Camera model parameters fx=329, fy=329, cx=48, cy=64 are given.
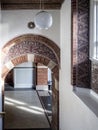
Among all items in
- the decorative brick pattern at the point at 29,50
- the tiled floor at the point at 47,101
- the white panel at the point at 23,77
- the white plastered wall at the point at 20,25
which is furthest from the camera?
the white panel at the point at 23,77

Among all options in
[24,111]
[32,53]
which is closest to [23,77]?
[24,111]

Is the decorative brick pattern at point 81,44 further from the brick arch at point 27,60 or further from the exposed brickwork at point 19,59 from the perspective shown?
the exposed brickwork at point 19,59

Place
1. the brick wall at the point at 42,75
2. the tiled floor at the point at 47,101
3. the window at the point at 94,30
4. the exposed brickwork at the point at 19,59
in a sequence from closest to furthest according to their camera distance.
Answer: the window at the point at 94,30 < the exposed brickwork at the point at 19,59 < the tiled floor at the point at 47,101 < the brick wall at the point at 42,75

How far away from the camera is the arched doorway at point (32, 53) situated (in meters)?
6.96

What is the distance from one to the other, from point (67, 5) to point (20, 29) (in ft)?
4.65

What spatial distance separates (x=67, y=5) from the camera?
5918 mm

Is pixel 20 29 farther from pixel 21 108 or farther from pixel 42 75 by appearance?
pixel 42 75

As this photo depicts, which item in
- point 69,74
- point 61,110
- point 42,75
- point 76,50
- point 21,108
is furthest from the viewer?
point 42,75

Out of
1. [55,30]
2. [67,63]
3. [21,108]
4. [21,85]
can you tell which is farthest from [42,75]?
[67,63]

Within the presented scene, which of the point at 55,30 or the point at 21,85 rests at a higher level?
the point at 55,30

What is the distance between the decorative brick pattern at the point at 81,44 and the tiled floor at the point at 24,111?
413 cm

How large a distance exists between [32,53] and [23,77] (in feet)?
28.3

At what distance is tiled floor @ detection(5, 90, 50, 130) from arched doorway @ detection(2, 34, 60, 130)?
2100 mm

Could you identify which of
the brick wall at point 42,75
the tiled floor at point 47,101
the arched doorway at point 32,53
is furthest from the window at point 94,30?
the brick wall at point 42,75
